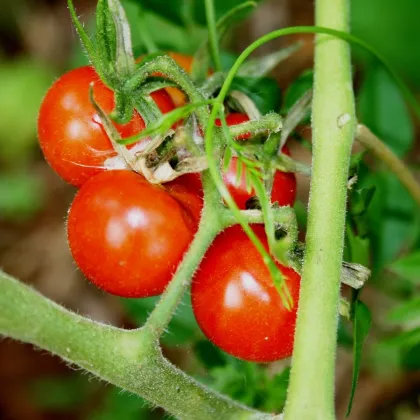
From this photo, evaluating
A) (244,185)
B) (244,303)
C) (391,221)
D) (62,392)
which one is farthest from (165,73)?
(62,392)

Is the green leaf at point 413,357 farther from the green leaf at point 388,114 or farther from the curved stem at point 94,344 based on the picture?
the curved stem at point 94,344

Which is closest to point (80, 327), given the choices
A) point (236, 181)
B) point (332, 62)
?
point (236, 181)

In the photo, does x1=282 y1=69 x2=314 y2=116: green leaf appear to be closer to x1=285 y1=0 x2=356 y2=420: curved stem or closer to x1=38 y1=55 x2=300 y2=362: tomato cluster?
x1=285 y1=0 x2=356 y2=420: curved stem

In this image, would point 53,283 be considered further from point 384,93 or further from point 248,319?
point 248,319

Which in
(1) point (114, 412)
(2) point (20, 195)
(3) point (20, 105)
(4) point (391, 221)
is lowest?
(1) point (114, 412)

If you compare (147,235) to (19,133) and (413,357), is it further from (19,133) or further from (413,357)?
(19,133)

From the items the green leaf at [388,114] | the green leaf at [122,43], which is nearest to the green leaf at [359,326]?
the green leaf at [122,43]

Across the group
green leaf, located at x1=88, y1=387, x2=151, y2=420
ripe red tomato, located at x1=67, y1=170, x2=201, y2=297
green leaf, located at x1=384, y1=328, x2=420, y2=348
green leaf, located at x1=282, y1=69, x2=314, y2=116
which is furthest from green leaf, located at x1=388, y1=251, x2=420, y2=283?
green leaf, located at x1=88, y1=387, x2=151, y2=420
